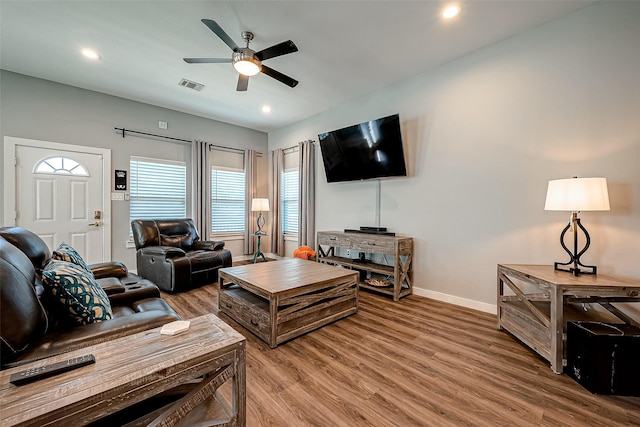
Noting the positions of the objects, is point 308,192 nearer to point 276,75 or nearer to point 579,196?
point 276,75

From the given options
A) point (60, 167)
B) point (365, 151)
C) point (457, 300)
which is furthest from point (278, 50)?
point (60, 167)

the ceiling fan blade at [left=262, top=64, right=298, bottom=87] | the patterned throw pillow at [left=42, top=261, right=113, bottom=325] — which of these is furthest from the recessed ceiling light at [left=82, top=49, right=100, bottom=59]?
the patterned throw pillow at [left=42, top=261, right=113, bottom=325]

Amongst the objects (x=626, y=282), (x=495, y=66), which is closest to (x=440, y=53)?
(x=495, y=66)

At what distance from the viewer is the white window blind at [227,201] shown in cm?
535

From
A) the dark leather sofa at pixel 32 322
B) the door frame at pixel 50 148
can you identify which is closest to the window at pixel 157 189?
the door frame at pixel 50 148

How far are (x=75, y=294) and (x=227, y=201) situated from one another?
170 inches

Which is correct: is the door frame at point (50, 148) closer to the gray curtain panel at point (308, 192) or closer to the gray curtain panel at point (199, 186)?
the gray curtain panel at point (199, 186)

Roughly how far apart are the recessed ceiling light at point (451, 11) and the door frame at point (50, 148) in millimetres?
4993

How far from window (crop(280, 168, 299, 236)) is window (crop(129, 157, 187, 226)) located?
1.96 meters

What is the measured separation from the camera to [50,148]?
12.2ft

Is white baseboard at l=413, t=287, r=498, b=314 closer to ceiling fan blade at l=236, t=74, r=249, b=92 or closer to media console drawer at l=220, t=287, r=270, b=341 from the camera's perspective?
media console drawer at l=220, t=287, r=270, b=341

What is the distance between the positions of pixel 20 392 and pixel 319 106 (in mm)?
4586

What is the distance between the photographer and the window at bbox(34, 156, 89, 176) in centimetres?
370

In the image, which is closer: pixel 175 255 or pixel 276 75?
pixel 276 75
